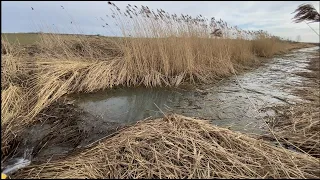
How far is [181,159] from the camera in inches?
114

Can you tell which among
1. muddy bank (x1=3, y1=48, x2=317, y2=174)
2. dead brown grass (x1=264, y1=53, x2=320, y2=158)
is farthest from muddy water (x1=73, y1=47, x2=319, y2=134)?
dead brown grass (x1=264, y1=53, x2=320, y2=158)

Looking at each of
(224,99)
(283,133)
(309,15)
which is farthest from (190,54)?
(283,133)

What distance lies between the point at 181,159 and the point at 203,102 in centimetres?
329

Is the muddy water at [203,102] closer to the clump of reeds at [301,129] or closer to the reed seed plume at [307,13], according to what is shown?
the clump of reeds at [301,129]

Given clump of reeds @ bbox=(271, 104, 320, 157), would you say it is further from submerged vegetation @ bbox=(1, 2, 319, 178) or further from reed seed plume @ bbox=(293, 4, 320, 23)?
reed seed plume @ bbox=(293, 4, 320, 23)

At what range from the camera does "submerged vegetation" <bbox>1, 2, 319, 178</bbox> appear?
2.80 m

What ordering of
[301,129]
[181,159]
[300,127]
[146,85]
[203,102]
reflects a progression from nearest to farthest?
1. [181,159]
2. [301,129]
3. [300,127]
4. [203,102]
5. [146,85]

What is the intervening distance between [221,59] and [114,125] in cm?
590

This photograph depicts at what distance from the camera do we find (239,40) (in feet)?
40.7

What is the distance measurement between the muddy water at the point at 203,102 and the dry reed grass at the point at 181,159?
1113 mm

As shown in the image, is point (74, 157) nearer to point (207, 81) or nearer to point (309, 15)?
point (309, 15)

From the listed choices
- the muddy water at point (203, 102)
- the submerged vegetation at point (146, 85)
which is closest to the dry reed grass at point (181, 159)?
the submerged vegetation at point (146, 85)

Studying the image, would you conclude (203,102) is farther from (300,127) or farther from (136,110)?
(300,127)

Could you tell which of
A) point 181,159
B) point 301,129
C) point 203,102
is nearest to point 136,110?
point 203,102
